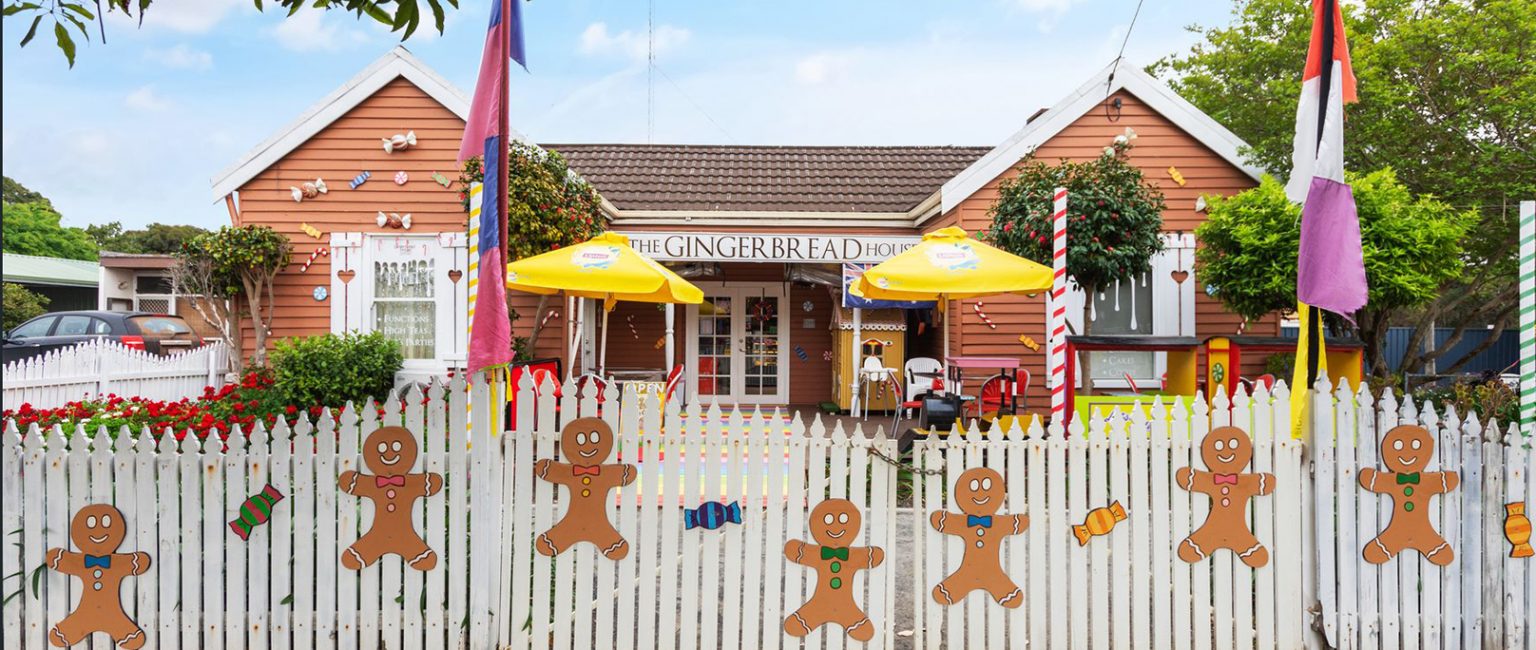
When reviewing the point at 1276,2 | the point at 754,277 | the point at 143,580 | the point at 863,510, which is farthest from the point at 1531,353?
the point at 1276,2

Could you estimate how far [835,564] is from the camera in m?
3.96

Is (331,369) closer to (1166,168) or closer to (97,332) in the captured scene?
(97,332)

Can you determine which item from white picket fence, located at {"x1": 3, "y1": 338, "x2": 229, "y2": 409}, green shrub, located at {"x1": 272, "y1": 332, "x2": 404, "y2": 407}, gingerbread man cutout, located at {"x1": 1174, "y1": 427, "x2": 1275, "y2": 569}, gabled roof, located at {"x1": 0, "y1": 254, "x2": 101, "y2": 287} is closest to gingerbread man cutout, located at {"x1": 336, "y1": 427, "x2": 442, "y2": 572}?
gingerbread man cutout, located at {"x1": 1174, "y1": 427, "x2": 1275, "y2": 569}

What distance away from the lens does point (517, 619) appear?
4.01m

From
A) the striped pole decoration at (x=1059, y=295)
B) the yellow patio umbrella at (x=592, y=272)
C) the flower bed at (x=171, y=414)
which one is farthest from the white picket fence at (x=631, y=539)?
the yellow patio umbrella at (x=592, y=272)

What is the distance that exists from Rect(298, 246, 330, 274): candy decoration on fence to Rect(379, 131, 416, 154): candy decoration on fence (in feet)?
4.76

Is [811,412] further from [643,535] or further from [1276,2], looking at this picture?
[1276,2]

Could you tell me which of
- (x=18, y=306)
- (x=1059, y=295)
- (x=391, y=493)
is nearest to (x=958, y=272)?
(x=1059, y=295)

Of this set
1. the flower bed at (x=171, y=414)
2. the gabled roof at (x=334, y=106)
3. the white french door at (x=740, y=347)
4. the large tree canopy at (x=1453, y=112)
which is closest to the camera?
the flower bed at (x=171, y=414)

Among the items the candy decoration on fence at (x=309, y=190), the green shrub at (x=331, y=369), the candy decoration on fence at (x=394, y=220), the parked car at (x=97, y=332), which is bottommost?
the green shrub at (x=331, y=369)

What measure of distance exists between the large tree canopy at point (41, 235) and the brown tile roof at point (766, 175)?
141ft

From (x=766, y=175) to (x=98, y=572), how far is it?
10.7 m

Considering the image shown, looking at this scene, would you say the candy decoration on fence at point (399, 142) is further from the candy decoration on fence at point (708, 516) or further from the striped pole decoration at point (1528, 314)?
the striped pole decoration at point (1528, 314)

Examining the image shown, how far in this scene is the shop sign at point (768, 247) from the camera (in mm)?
10336
